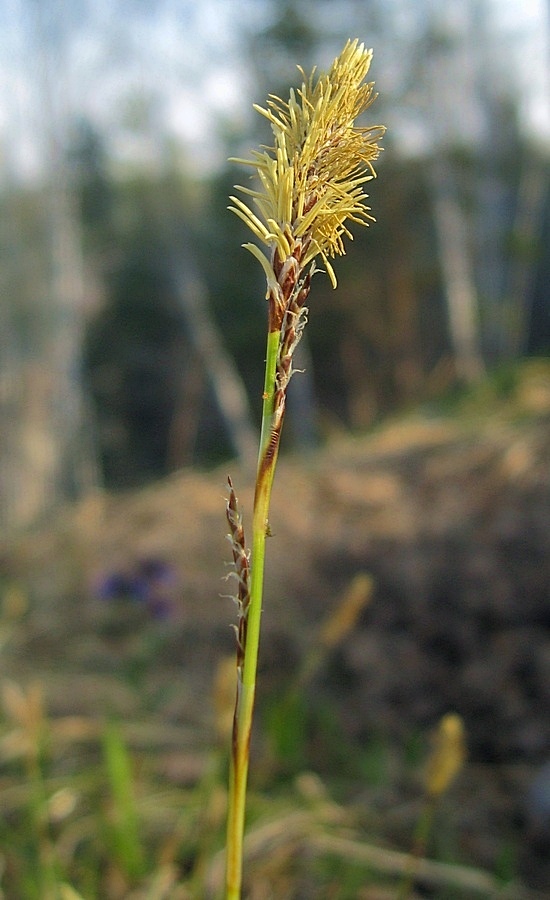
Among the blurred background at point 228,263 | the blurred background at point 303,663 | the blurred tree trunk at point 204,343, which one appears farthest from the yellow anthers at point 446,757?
the blurred tree trunk at point 204,343

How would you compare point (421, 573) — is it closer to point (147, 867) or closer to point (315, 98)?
point (147, 867)

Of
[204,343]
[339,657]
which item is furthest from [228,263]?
[339,657]

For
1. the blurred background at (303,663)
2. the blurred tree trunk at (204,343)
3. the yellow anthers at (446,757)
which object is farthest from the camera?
the blurred tree trunk at (204,343)

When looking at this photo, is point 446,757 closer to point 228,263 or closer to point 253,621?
point 253,621

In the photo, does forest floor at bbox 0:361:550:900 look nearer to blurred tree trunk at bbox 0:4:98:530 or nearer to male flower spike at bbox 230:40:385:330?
male flower spike at bbox 230:40:385:330

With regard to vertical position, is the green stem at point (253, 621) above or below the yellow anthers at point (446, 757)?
above

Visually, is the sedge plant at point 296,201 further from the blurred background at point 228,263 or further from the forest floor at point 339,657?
Answer: the blurred background at point 228,263
